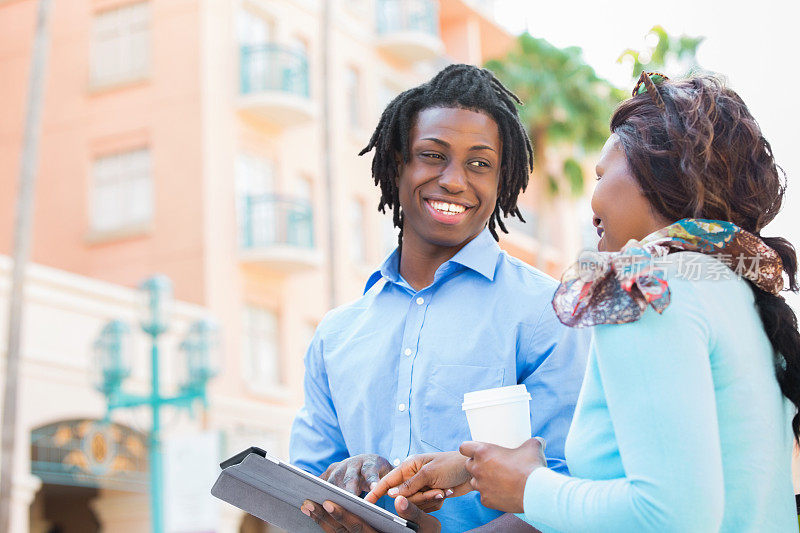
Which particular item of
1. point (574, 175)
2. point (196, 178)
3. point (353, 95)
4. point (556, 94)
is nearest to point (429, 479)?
point (196, 178)

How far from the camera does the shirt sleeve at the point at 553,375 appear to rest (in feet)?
10.1

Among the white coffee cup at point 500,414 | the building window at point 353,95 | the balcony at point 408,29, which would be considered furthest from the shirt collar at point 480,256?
the balcony at point 408,29

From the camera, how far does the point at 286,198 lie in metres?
22.6

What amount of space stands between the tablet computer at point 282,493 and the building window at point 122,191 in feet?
62.4

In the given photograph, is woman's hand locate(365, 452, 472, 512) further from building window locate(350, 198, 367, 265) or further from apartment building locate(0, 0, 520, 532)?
building window locate(350, 198, 367, 265)

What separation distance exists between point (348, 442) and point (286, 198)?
19.4 m

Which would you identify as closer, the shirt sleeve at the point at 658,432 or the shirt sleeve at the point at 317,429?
the shirt sleeve at the point at 658,432

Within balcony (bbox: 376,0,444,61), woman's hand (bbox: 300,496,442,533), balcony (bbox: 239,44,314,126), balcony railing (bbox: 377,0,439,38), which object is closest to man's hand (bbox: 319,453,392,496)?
woman's hand (bbox: 300,496,442,533)

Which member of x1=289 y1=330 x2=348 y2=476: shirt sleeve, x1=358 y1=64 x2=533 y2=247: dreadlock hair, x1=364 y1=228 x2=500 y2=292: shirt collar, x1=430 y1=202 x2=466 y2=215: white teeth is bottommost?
x1=289 y1=330 x2=348 y2=476: shirt sleeve

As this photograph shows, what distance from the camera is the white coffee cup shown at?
2.51 metres

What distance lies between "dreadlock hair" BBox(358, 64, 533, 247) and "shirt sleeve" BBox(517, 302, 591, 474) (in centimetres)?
62

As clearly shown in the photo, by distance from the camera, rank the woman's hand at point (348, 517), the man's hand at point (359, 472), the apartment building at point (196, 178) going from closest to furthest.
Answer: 1. the woman's hand at point (348, 517)
2. the man's hand at point (359, 472)
3. the apartment building at point (196, 178)

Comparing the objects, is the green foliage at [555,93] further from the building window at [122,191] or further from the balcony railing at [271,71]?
the building window at [122,191]

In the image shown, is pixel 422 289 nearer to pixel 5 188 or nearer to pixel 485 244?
pixel 485 244
